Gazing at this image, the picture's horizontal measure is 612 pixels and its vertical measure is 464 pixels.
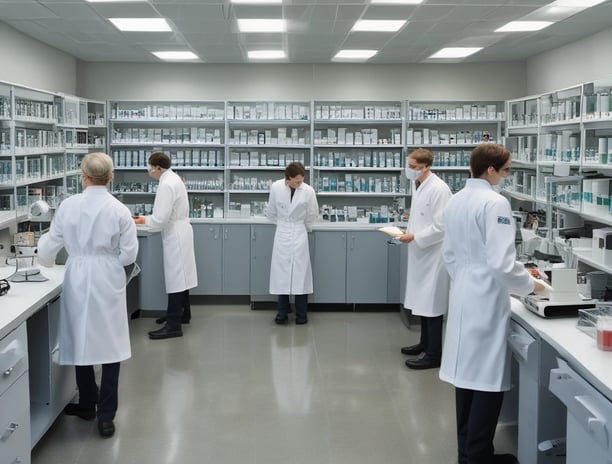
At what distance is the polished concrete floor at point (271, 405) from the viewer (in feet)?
13.0

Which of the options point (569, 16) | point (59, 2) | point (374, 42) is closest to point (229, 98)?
point (374, 42)

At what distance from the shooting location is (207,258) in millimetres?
7797

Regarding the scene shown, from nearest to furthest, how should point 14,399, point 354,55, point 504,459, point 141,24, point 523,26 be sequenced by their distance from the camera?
point 14,399 → point 504,459 → point 141,24 → point 523,26 → point 354,55

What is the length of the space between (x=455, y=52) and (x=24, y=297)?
6.27 meters

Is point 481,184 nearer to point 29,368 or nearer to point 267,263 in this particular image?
point 29,368

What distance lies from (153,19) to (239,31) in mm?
941

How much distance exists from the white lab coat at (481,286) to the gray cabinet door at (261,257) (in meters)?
4.26

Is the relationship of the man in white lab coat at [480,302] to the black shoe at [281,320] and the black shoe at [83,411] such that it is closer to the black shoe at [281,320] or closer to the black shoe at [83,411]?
the black shoe at [83,411]

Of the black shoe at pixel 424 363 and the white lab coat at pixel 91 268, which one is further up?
the white lab coat at pixel 91 268

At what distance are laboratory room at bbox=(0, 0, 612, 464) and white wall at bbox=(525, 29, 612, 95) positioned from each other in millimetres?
52

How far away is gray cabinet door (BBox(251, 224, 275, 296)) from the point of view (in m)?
7.68

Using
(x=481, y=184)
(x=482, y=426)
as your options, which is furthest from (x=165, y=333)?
(x=481, y=184)

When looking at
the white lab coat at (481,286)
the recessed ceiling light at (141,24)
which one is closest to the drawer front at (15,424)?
the white lab coat at (481,286)

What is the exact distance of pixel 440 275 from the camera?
5445 mm
